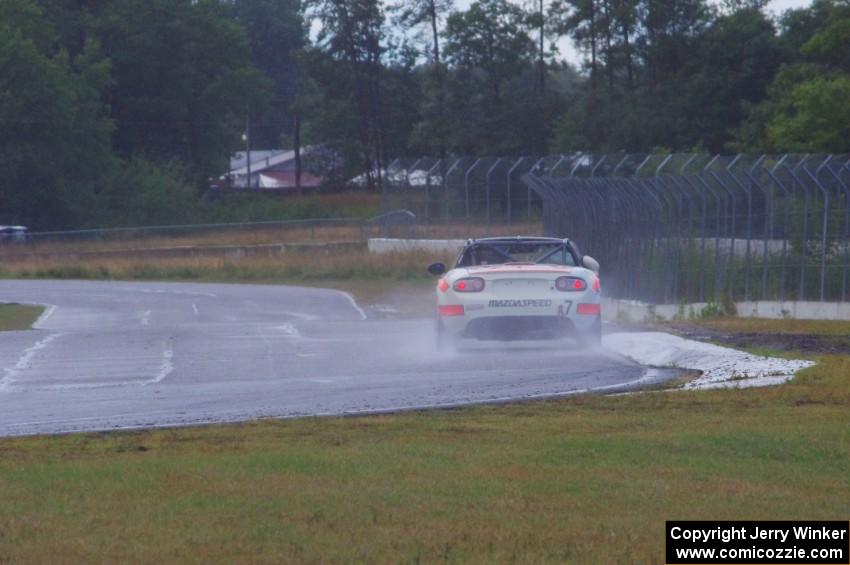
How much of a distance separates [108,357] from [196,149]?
251 ft

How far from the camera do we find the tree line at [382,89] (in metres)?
66.3

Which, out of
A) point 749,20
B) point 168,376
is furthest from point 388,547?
point 749,20

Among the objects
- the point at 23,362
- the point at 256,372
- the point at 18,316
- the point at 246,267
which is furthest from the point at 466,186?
the point at 256,372

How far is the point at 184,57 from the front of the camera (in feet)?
288

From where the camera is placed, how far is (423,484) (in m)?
7.37

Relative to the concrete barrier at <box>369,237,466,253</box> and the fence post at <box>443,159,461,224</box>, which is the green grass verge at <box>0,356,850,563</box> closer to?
the concrete barrier at <box>369,237,466,253</box>

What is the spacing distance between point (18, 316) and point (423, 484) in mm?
25007

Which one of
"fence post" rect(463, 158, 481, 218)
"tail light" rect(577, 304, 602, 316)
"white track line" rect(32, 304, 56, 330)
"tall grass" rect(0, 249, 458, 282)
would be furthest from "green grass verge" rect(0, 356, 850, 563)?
"fence post" rect(463, 158, 481, 218)

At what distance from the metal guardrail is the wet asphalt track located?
443 centimetres

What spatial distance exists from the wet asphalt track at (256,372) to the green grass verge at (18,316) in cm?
201

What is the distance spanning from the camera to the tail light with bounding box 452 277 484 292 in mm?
15492

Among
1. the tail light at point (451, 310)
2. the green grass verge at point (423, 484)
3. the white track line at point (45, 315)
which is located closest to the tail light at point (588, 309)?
the tail light at point (451, 310)

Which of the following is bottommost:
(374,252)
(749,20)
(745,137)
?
(374,252)

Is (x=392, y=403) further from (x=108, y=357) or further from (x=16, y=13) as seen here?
(x=16, y=13)
